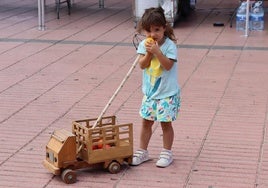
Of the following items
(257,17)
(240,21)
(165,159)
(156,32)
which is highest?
(156,32)

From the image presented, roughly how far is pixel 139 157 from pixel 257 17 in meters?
7.07

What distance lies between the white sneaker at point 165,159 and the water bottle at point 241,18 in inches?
274

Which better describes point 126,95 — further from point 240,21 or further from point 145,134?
point 240,21

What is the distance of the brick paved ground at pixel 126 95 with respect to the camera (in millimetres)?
5297

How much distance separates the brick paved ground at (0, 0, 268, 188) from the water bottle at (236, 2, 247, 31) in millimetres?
269

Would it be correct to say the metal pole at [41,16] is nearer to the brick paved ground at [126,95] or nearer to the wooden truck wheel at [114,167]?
the brick paved ground at [126,95]

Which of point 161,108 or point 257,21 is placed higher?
point 161,108

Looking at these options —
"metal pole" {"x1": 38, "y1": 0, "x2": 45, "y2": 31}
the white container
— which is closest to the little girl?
"metal pole" {"x1": 38, "y1": 0, "x2": 45, "y2": 31}

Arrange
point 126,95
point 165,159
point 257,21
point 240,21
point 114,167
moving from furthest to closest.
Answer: point 240,21
point 257,21
point 126,95
point 165,159
point 114,167

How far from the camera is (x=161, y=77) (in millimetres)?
5285

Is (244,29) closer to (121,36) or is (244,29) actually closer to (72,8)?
(121,36)

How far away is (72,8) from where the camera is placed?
14641 mm

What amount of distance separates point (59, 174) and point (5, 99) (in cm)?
266

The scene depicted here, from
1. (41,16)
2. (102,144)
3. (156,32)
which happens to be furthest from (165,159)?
(41,16)
